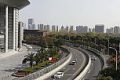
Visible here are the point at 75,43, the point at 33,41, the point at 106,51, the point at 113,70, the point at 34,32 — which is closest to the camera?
the point at 113,70

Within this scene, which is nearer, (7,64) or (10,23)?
(7,64)

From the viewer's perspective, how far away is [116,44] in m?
80.4

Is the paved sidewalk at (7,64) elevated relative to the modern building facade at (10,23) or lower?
lower

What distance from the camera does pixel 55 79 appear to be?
3444cm

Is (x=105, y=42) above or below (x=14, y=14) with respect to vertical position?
below

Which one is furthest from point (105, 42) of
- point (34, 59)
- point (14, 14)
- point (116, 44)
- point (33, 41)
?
point (34, 59)

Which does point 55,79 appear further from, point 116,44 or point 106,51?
point 116,44

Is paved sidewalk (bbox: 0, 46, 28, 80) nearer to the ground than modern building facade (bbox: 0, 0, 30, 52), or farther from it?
nearer to the ground

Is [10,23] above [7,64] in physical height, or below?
above

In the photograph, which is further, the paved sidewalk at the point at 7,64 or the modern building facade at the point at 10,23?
the modern building facade at the point at 10,23

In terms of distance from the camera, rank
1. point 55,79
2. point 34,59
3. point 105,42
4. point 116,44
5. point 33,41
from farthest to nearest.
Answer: point 33,41, point 105,42, point 116,44, point 34,59, point 55,79

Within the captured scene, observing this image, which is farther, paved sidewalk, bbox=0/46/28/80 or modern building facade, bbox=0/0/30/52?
modern building facade, bbox=0/0/30/52

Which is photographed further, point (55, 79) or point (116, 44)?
point (116, 44)

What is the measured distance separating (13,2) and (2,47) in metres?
10.2
